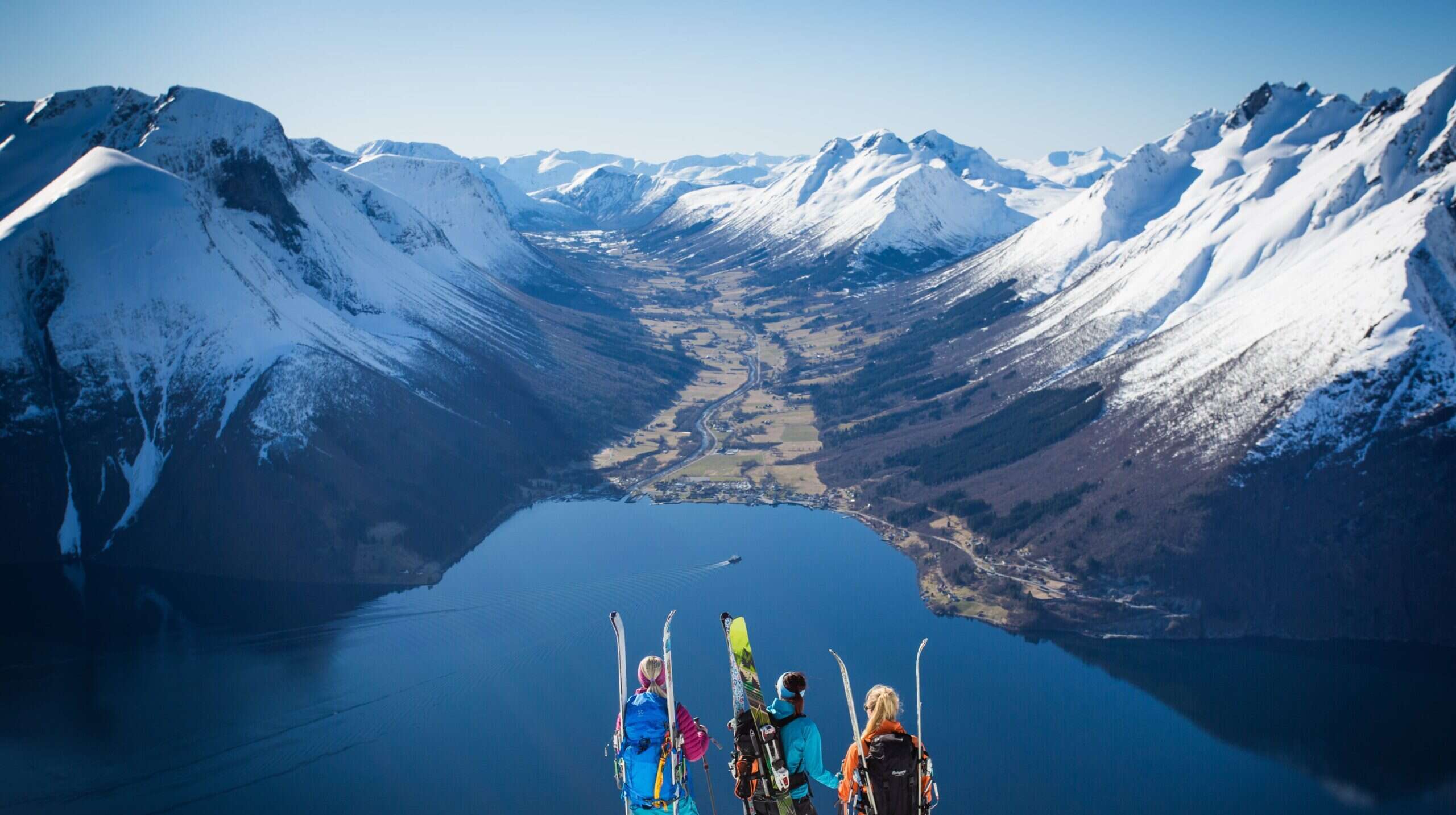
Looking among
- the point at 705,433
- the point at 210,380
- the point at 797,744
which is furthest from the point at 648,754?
the point at 705,433

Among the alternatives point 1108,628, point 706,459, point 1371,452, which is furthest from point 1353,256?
point 706,459

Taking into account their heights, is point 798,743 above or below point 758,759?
above

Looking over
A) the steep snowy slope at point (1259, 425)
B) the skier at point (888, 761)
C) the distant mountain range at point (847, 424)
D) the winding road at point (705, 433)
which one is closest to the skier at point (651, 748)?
the skier at point (888, 761)

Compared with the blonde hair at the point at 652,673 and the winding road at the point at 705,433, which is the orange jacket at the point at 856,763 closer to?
the blonde hair at the point at 652,673

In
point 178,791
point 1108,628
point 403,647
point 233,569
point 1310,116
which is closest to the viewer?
point 178,791

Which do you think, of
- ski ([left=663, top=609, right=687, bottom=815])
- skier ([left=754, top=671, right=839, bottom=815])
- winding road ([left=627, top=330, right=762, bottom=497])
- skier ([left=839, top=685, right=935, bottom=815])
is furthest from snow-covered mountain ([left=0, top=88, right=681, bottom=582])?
skier ([left=839, top=685, right=935, bottom=815])

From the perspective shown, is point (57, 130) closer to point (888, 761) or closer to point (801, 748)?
point (801, 748)

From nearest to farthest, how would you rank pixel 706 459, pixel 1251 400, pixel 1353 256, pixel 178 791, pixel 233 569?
pixel 178 791 → pixel 233 569 → pixel 1251 400 → pixel 1353 256 → pixel 706 459

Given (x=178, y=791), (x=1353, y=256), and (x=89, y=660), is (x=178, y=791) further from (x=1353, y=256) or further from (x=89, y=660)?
(x=1353, y=256)
